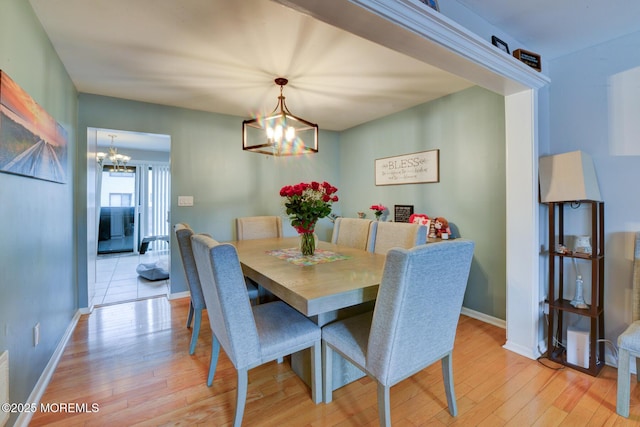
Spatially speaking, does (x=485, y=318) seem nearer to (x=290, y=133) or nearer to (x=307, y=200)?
(x=307, y=200)

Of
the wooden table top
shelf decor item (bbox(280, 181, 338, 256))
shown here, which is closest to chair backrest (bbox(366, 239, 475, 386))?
the wooden table top

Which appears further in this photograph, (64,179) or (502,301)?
(502,301)

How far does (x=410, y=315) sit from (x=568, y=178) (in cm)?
160

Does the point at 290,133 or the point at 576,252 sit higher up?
the point at 290,133

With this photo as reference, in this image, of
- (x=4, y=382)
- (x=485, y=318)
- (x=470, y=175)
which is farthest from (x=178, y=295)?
(x=470, y=175)

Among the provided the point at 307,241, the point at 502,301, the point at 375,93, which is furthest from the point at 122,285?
the point at 502,301

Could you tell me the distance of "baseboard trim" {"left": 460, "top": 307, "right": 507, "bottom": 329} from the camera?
255cm

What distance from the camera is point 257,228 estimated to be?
3182 mm

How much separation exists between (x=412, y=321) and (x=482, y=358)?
4.29 ft

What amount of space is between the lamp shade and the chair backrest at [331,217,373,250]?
1.33 meters

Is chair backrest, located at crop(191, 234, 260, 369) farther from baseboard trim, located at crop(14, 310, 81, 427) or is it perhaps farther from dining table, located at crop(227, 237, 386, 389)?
baseboard trim, located at crop(14, 310, 81, 427)

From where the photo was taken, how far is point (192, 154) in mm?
3420

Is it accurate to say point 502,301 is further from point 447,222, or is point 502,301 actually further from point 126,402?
point 126,402

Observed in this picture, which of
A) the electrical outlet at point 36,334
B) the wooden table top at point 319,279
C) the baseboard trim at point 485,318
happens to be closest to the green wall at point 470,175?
the baseboard trim at point 485,318
